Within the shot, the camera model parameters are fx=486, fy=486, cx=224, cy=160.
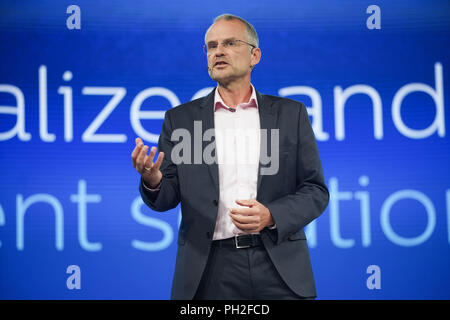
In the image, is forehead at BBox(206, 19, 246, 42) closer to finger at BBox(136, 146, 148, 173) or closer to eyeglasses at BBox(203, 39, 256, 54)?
eyeglasses at BBox(203, 39, 256, 54)

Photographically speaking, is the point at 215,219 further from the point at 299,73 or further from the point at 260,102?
the point at 299,73

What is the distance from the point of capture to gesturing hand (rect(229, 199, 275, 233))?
5.69 ft

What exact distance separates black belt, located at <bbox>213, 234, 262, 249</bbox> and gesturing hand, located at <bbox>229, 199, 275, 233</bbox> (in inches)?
3.7

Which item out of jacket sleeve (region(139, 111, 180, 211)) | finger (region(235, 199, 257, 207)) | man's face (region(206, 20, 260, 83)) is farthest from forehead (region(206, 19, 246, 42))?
finger (region(235, 199, 257, 207))

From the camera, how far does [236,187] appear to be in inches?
77.1

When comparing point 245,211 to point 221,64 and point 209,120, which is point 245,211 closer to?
point 209,120

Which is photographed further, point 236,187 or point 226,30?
point 226,30

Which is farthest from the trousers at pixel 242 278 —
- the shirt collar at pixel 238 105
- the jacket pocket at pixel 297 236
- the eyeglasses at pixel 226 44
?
the eyeglasses at pixel 226 44

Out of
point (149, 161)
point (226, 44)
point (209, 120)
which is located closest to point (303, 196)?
point (209, 120)

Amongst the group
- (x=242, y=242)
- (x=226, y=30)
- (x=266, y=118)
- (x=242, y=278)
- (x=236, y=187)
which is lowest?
(x=242, y=278)

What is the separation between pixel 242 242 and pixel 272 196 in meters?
0.22

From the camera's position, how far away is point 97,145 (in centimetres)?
356

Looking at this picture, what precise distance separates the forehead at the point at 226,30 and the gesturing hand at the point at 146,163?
2.00 ft

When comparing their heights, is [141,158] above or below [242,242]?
above
